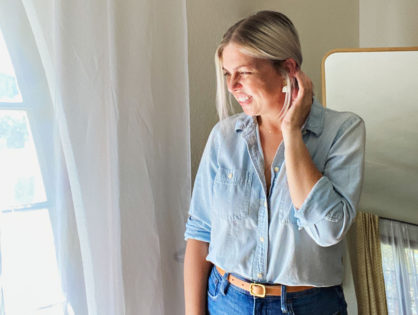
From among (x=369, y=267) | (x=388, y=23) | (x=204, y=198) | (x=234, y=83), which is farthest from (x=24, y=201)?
(x=388, y=23)

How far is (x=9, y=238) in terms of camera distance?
689mm

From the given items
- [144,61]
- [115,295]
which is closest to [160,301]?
[115,295]

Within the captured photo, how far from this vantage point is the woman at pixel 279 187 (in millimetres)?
712

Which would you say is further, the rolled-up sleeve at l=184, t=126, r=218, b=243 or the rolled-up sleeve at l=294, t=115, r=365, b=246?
the rolled-up sleeve at l=184, t=126, r=218, b=243

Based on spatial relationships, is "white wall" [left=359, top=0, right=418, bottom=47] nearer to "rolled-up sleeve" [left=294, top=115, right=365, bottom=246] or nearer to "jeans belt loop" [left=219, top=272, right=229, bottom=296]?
"rolled-up sleeve" [left=294, top=115, right=365, bottom=246]

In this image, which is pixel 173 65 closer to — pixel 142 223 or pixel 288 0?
pixel 142 223

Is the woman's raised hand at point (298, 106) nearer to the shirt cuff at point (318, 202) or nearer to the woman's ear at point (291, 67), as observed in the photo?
the woman's ear at point (291, 67)

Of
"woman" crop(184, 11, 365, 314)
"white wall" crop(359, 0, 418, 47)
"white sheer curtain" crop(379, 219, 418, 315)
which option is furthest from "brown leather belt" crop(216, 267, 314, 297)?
"white wall" crop(359, 0, 418, 47)

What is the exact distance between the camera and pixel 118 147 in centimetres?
84

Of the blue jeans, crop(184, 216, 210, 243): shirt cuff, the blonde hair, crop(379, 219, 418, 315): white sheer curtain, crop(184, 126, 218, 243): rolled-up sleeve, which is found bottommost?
crop(379, 219, 418, 315): white sheer curtain

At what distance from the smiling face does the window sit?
0.39 meters

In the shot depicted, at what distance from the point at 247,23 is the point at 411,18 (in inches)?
34.4

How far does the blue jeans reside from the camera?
2.46 feet

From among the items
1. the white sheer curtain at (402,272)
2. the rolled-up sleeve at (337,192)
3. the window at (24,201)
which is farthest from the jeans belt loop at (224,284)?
the white sheer curtain at (402,272)
